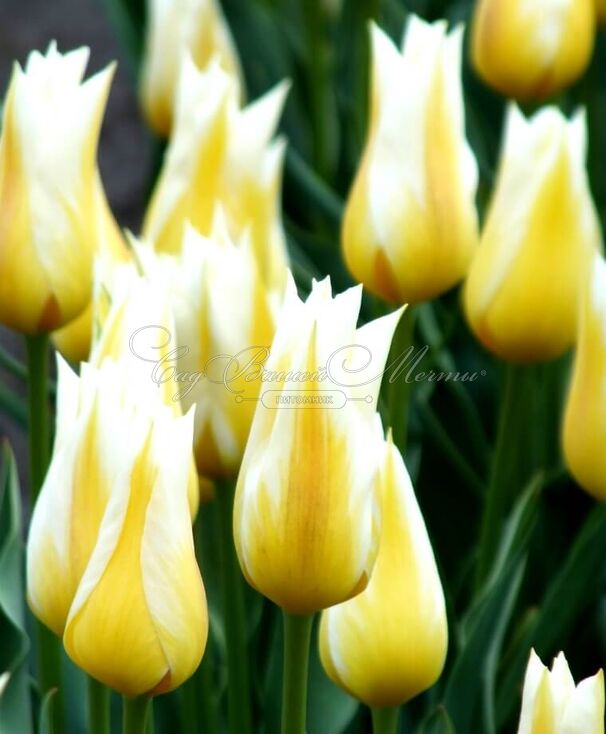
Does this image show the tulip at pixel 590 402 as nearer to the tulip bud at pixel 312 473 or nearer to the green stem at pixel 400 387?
the green stem at pixel 400 387

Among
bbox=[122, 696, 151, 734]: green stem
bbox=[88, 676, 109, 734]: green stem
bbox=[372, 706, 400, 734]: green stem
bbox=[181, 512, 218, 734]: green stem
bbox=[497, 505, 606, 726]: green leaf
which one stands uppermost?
bbox=[122, 696, 151, 734]: green stem

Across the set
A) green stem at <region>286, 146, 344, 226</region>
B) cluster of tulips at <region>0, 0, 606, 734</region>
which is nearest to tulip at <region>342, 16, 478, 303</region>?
cluster of tulips at <region>0, 0, 606, 734</region>

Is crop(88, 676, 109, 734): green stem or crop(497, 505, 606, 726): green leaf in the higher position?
crop(88, 676, 109, 734): green stem

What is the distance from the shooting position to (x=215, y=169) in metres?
0.89

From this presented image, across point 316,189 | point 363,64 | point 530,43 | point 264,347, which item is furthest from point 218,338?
point 363,64

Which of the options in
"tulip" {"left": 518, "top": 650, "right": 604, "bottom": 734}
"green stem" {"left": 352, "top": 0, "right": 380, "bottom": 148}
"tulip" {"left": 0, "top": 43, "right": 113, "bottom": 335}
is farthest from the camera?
Answer: "green stem" {"left": 352, "top": 0, "right": 380, "bottom": 148}

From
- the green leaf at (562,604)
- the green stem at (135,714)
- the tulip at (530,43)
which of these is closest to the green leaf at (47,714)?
the green stem at (135,714)

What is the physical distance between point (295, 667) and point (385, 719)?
10 cm

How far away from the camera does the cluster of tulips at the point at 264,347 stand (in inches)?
21.8

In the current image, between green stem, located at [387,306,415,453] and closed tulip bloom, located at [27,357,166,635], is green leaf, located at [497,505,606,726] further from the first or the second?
closed tulip bloom, located at [27,357,166,635]

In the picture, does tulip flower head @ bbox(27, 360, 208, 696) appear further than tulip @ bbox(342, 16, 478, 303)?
No

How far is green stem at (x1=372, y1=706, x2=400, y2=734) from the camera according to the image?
2.21 feet

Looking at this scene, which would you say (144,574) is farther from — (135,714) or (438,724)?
(438,724)

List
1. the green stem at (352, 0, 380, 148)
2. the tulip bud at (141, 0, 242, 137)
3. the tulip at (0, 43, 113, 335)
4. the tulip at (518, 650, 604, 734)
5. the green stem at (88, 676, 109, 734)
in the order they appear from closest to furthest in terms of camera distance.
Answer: the tulip at (518, 650, 604, 734)
the green stem at (88, 676, 109, 734)
the tulip at (0, 43, 113, 335)
the tulip bud at (141, 0, 242, 137)
the green stem at (352, 0, 380, 148)
